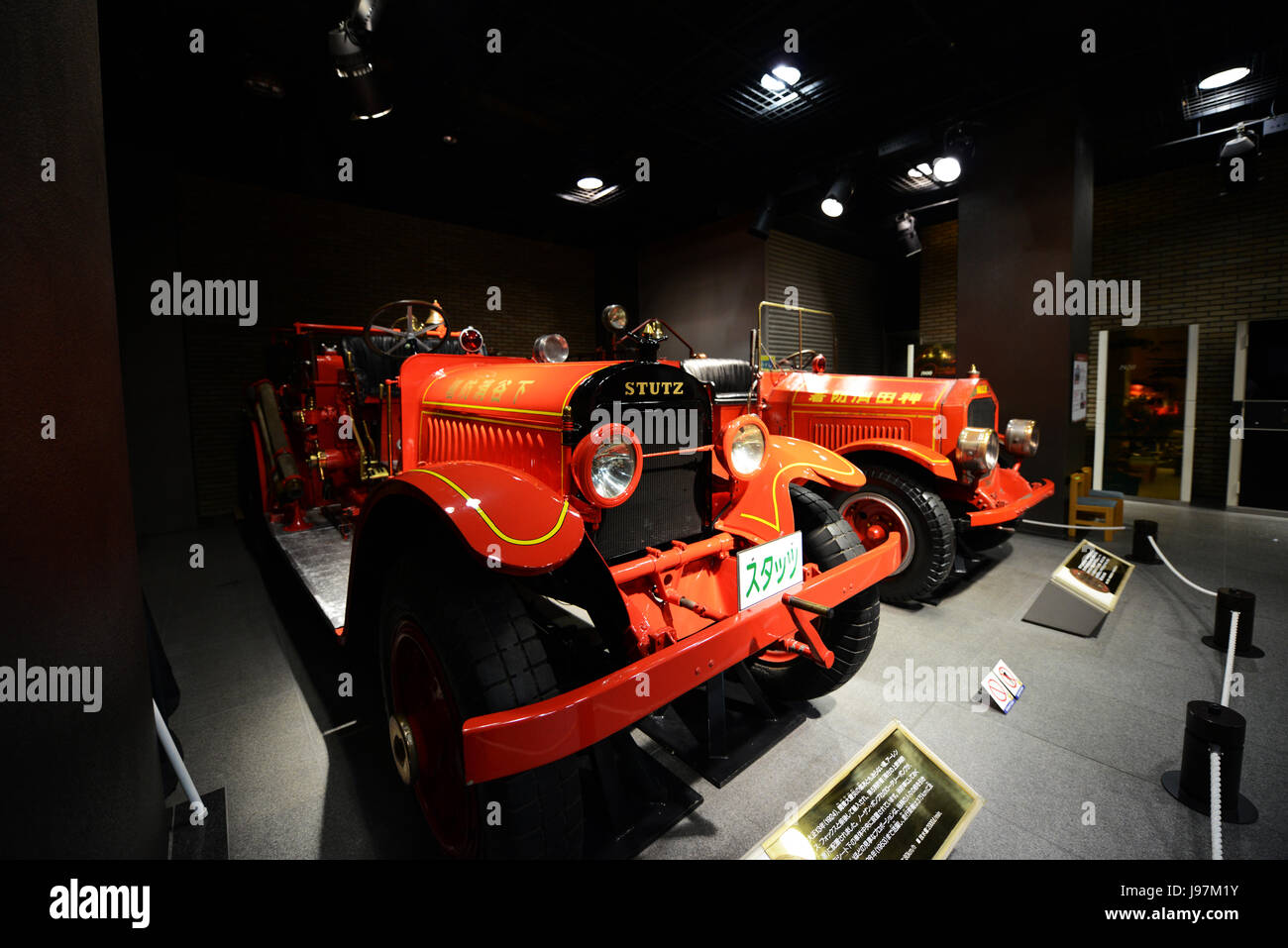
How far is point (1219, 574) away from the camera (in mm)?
4207

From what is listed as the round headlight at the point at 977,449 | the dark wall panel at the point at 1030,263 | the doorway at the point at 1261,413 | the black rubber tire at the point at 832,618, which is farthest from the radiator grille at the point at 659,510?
the doorway at the point at 1261,413

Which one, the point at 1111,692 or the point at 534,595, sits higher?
the point at 534,595

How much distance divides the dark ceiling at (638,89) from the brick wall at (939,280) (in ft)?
7.38

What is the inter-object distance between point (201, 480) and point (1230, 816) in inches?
328

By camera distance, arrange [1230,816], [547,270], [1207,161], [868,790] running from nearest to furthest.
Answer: [868,790]
[1230,816]
[1207,161]
[547,270]

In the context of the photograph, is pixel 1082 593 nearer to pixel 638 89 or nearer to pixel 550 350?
pixel 550 350

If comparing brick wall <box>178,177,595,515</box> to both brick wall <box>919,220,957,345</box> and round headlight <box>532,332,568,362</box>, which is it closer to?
round headlight <box>532,332,568,362</box>

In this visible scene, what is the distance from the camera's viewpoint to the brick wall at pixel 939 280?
9391 mm

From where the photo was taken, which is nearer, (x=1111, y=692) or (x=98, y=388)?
(x=98, y=388)

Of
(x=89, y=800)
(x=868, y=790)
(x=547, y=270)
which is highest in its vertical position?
(x=547, y=270)

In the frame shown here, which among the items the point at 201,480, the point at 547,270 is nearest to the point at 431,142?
the point at 547,270

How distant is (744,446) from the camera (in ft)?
7.29

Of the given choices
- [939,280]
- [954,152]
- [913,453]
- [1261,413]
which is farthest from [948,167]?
[1261,413]

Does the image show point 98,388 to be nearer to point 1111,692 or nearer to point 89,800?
point 89,800
